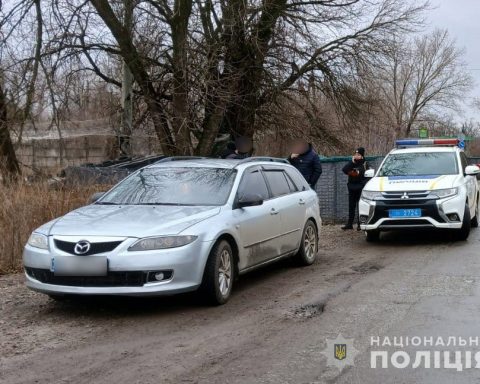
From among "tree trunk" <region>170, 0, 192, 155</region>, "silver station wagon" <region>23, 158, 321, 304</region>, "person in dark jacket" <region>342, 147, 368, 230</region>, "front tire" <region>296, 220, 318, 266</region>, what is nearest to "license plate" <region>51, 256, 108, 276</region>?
"silver station wagon" <region>23, 158, 321, 304</region>

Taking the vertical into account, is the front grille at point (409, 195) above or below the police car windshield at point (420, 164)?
below

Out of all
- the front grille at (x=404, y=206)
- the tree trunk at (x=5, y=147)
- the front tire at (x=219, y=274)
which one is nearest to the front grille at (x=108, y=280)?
the front tire at (x=219, y=274)

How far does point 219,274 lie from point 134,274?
972mm

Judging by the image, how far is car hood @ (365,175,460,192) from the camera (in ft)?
35.4

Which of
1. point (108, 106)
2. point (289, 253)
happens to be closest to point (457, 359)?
point (289, 253)

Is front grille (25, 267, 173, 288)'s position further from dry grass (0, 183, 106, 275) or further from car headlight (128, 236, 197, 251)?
dry grass (0, 183, 106, 275)

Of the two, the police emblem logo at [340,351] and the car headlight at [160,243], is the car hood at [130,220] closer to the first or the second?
the car headlight at [160,243]

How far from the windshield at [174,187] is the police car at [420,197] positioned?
161 inches

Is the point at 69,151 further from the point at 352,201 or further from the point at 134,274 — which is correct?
the point at 134,274

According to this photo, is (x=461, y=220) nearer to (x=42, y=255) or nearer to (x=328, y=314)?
(x=328, y=314)

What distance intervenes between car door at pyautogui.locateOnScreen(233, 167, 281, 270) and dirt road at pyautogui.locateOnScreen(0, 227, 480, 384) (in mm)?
423

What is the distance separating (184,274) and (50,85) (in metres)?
10.1

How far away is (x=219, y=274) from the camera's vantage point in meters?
6.43

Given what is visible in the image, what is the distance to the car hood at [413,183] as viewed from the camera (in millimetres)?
10789
